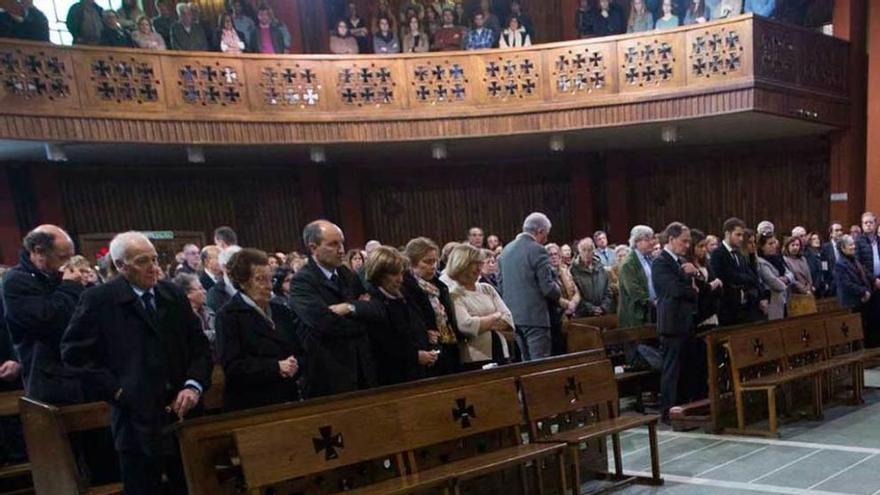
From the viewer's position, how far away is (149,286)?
2.79 metres

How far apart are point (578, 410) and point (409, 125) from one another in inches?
235

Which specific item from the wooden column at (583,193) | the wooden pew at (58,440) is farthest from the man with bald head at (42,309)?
the wooden column at (583,193)

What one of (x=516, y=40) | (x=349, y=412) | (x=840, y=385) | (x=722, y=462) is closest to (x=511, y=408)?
(x=349, y=412)

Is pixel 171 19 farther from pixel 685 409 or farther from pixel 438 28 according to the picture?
pixel 685 409

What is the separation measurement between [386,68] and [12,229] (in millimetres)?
5467

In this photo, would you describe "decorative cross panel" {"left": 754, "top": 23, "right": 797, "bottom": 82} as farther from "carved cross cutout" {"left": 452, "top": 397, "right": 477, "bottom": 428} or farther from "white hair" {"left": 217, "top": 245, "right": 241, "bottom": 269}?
"white hair" {"left": 217, "top": 245, "right": 241, "bottom": 269}

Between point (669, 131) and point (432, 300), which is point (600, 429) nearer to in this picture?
point (432, 300)

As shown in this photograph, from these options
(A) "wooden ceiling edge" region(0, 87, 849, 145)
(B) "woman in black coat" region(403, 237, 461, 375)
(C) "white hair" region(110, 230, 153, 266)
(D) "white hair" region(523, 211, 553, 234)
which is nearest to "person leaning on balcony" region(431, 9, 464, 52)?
(A) "wooden ceiling edge" region(0, 87, 849, 145)

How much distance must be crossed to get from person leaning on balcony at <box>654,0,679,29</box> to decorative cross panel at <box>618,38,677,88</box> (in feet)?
3.69

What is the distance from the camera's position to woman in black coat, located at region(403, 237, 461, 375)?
3.59 meters

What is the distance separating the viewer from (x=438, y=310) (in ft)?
12.2

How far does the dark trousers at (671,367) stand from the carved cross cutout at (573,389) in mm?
A: 1465

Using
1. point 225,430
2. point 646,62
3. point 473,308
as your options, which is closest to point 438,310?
point 473,308

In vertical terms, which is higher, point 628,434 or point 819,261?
point 819,261
